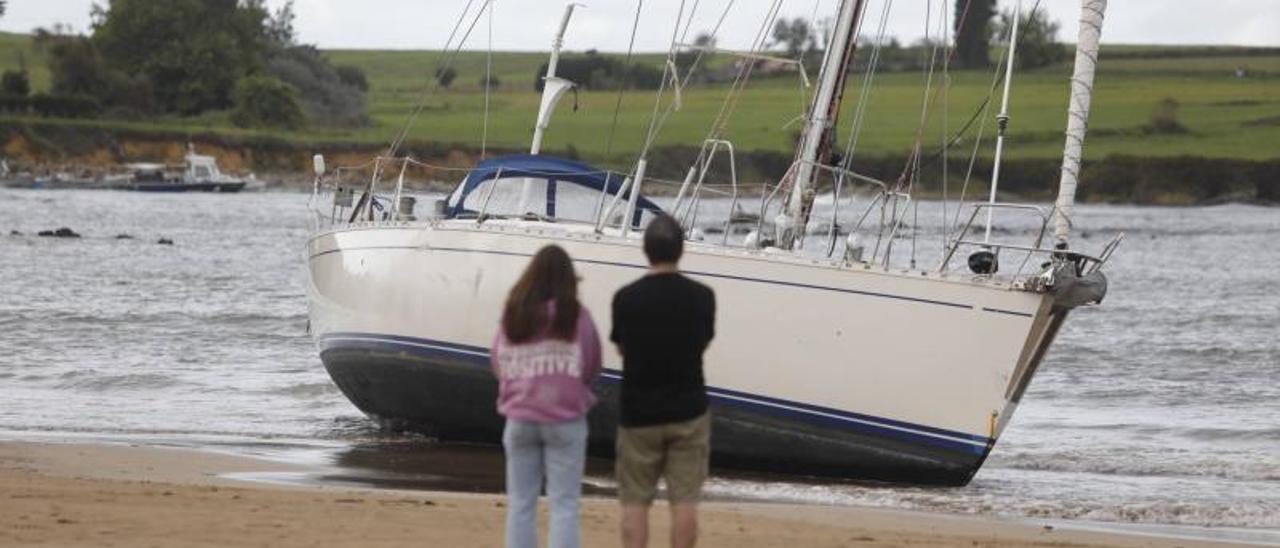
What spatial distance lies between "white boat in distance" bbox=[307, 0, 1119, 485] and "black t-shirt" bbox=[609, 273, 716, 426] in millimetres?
6333

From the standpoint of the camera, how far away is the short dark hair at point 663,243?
11.2 metres

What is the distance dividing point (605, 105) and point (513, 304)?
128330 mm

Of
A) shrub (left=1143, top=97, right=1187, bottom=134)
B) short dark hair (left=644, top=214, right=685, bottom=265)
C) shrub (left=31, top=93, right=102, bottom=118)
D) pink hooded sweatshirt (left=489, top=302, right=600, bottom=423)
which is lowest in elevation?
shrub (left=31, top=93, right=102, bottom=118)

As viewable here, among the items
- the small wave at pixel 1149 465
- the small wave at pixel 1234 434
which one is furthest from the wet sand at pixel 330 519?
the small wave at pixel 1234 434

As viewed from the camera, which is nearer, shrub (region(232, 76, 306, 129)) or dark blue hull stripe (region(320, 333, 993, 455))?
dark blue hull stripe (region(320, 333, 993, 455))

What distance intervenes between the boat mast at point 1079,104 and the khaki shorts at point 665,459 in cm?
678

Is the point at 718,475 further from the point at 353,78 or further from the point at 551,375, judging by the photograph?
the point at 353,78

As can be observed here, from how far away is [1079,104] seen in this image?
1747cm

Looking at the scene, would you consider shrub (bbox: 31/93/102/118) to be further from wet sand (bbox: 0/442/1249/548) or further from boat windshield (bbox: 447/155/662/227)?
wet sand (bbox: 0/442/1249/548)

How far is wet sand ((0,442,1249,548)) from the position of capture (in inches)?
525

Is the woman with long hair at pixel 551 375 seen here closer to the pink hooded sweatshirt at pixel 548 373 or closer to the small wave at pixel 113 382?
the pink hooded sweatshirt at pixel 548 373

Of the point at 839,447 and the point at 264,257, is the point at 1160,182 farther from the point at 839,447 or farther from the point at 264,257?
the point at 839,447

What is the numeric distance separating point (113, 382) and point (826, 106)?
9761 millimetres

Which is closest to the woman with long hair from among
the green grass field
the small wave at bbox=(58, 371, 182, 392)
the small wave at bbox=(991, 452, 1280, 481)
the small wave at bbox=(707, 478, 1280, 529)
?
the small wave at bbox=(707, 478, 1280, 529)
